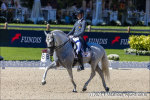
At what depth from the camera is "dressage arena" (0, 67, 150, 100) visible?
12.0m

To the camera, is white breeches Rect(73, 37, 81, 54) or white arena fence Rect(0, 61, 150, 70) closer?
white breeches Rect(73, 37, 81, 54)

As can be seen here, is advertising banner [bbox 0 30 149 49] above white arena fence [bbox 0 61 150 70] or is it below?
above

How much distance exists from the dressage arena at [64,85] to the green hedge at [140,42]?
20.3 ft

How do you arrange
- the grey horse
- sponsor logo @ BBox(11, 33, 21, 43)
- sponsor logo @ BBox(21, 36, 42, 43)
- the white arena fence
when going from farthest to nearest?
sponsor logo @ BBox(21, 36, 42, 43)
sponsor logo @ BBox(11, 33, 21, 43)
the white arena fence
the grey horse

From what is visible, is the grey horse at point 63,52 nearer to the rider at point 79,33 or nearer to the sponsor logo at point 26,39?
the rider at point 79,33

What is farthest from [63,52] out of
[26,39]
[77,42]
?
[26,39]

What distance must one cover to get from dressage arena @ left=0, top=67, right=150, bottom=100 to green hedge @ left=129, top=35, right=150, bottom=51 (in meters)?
6.18

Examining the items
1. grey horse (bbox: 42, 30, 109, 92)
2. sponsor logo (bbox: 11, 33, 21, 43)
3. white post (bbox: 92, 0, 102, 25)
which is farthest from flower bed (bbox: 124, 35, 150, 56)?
grey horse (bbox: 42, 30, 109, 92)

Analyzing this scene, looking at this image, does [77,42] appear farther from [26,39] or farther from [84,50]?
[26,39]

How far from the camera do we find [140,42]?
25.3m

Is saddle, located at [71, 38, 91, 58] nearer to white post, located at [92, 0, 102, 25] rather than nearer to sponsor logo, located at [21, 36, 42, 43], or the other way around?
sponsor logo, located at [21, 36, 42, 43]

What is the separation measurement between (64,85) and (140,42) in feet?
39.4

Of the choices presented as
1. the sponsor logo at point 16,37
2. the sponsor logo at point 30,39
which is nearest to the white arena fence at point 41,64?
the sponsor logo at point 16,37

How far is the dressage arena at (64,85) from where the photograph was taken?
11969 millimetres
